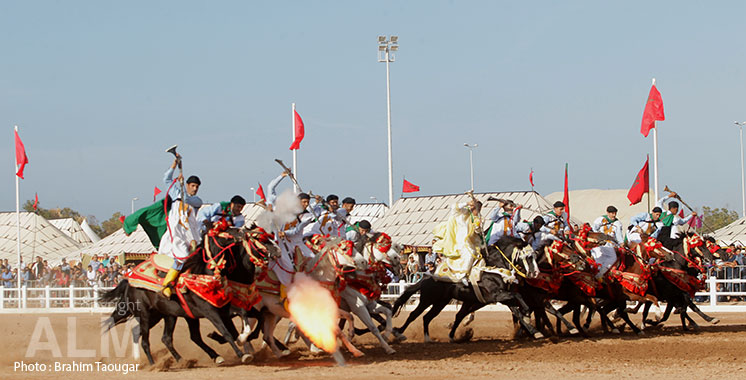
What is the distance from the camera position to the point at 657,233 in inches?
682

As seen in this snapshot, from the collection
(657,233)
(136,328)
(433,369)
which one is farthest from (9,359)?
(657,233)

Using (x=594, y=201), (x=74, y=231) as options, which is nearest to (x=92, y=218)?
(x=74, y=231)

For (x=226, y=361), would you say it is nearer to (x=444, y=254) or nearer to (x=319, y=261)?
(x=319, y=261)

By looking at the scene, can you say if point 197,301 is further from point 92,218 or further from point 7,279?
point 92,218

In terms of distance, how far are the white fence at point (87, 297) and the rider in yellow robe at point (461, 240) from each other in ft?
31.7

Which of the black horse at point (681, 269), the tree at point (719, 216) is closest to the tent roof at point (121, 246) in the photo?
the black horse at point (681, 269)

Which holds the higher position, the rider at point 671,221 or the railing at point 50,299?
the rider at point 671,221

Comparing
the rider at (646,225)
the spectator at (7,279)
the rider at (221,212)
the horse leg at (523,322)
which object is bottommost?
the spectator at (7,279)

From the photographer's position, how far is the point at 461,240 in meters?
14.5

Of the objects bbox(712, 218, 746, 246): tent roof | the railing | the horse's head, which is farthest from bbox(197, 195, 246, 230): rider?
bbox(712, 218, 746, 246): tent roof

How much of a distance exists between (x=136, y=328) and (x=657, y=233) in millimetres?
9936

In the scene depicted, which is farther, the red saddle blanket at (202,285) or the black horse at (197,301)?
the black horse at (197,301)

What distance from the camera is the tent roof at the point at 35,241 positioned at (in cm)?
4359

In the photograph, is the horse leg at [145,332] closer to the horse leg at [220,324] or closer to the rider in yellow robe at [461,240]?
the horse leg at [220,324]
